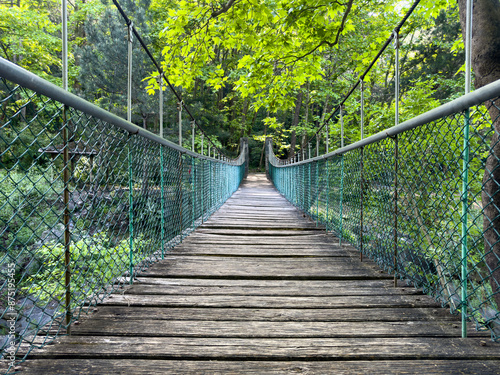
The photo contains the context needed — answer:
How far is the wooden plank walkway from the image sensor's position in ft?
3.28

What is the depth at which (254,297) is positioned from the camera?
5.08ft

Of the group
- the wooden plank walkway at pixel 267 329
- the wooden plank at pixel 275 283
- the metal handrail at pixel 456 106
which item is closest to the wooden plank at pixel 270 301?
the wooden plank walkway at pixel 267 329

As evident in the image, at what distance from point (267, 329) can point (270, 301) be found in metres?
0.28

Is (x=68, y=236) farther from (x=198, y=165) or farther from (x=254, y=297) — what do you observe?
(x=198, y=165)

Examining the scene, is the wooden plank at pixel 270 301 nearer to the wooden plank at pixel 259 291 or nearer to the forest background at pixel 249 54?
the wooden plank at pixel 259 291

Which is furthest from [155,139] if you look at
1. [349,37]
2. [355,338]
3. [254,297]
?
[349,37]

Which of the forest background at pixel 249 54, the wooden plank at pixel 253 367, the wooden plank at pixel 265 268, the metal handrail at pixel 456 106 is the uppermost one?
the forest background at pixel 249 54

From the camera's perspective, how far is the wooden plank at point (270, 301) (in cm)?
143

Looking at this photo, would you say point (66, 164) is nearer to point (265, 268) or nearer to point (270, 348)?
point (270, 348)

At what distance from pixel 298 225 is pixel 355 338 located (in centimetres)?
232

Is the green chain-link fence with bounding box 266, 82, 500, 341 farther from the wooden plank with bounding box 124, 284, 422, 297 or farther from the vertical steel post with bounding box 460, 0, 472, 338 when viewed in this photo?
the wooden plank with bounding box 124, 284, 422, 297

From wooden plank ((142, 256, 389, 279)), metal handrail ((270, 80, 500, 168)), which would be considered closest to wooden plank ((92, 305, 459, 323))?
wooden plank ((142, 256, 389, 279))

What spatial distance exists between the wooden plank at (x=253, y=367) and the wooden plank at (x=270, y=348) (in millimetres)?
23

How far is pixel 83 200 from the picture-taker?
1.17 m
